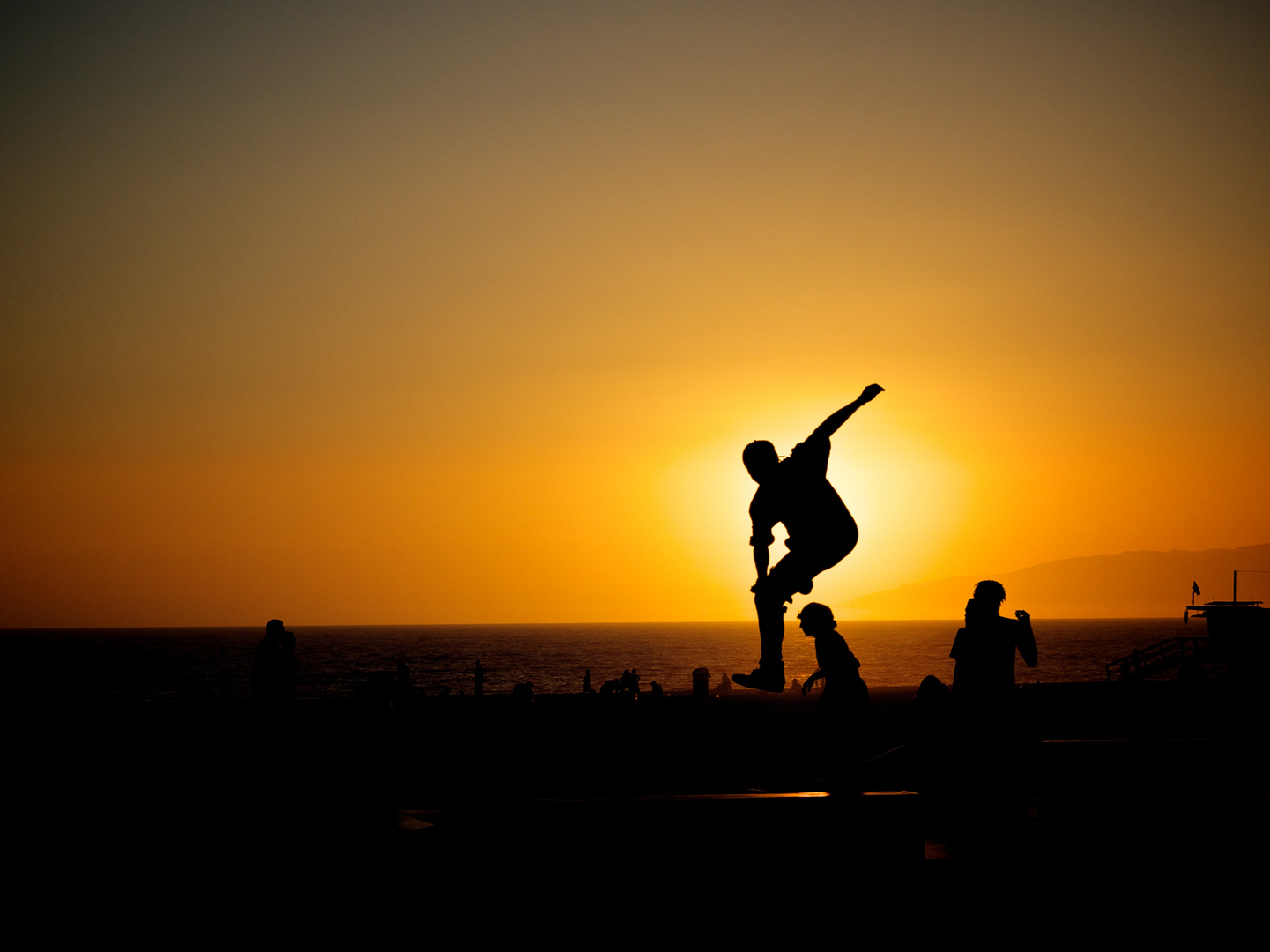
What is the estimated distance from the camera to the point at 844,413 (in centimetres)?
688

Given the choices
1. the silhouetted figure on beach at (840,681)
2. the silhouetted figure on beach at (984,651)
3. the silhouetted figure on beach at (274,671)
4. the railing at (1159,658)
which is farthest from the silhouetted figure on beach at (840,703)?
the railing at (1159,658)

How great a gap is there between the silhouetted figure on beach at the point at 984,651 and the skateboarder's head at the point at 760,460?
2.47 metres

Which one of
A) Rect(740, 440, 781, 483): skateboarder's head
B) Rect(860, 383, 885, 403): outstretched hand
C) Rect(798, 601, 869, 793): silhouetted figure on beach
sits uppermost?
Rect(860, 383, 885, 403): outstretched hand

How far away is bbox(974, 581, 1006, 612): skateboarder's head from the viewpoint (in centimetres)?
862

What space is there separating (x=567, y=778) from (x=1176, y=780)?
901 centimetres

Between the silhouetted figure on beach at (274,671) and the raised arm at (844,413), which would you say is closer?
the raised arm at (844,413)

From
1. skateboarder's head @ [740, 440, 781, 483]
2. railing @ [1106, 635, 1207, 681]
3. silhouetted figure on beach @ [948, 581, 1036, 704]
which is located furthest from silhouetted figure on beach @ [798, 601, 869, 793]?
railing @ [1106, 635, 1207, 681]

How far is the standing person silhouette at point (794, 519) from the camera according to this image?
6.97 metres

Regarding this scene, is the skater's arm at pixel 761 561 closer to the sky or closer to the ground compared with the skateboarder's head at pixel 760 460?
closer to the ground

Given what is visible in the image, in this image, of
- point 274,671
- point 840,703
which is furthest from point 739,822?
point 274,671

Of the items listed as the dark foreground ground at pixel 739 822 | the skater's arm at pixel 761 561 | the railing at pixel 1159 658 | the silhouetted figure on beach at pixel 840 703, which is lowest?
the railing at pixel 1159 658

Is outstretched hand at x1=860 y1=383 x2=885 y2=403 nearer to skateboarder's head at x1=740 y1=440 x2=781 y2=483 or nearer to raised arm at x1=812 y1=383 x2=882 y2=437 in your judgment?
raised arm at x1=812 y1=383 x2=882 y2=437

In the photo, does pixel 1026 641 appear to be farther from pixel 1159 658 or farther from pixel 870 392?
pixel 1159 658

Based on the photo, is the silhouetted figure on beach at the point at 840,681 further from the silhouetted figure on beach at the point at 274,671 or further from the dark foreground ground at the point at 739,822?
the silhouetted figure on beach at the point at 274,671
